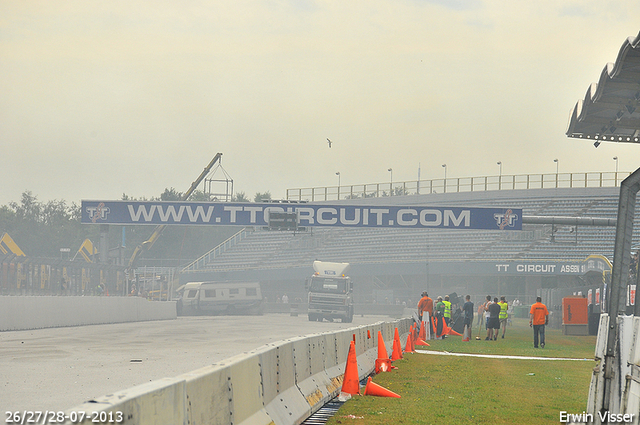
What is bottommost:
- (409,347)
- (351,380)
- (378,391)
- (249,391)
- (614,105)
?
(409,347)

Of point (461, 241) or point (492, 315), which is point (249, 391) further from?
point (461, 241)

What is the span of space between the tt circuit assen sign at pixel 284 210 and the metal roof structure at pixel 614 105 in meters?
25.3

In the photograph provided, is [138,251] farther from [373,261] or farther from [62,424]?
[62,424]

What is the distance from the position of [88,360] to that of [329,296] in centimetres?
2982

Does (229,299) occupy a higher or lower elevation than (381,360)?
lower

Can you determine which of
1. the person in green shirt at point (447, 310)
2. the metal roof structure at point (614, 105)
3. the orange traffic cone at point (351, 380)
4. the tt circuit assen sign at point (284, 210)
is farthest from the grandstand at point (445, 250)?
the orange traffic cone at point (351, 380)

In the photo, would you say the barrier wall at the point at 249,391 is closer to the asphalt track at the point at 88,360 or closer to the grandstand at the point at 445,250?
the asphalt track at the point at 88,360

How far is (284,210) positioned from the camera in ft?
151

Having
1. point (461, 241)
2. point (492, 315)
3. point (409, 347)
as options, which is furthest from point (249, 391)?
point (461, 241)

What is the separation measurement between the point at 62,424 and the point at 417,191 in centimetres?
7194

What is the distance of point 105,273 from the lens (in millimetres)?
38500

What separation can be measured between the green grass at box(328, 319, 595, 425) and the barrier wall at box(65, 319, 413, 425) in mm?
569

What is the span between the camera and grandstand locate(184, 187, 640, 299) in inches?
2475

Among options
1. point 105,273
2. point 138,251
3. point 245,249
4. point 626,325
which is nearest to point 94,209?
point 105,273
